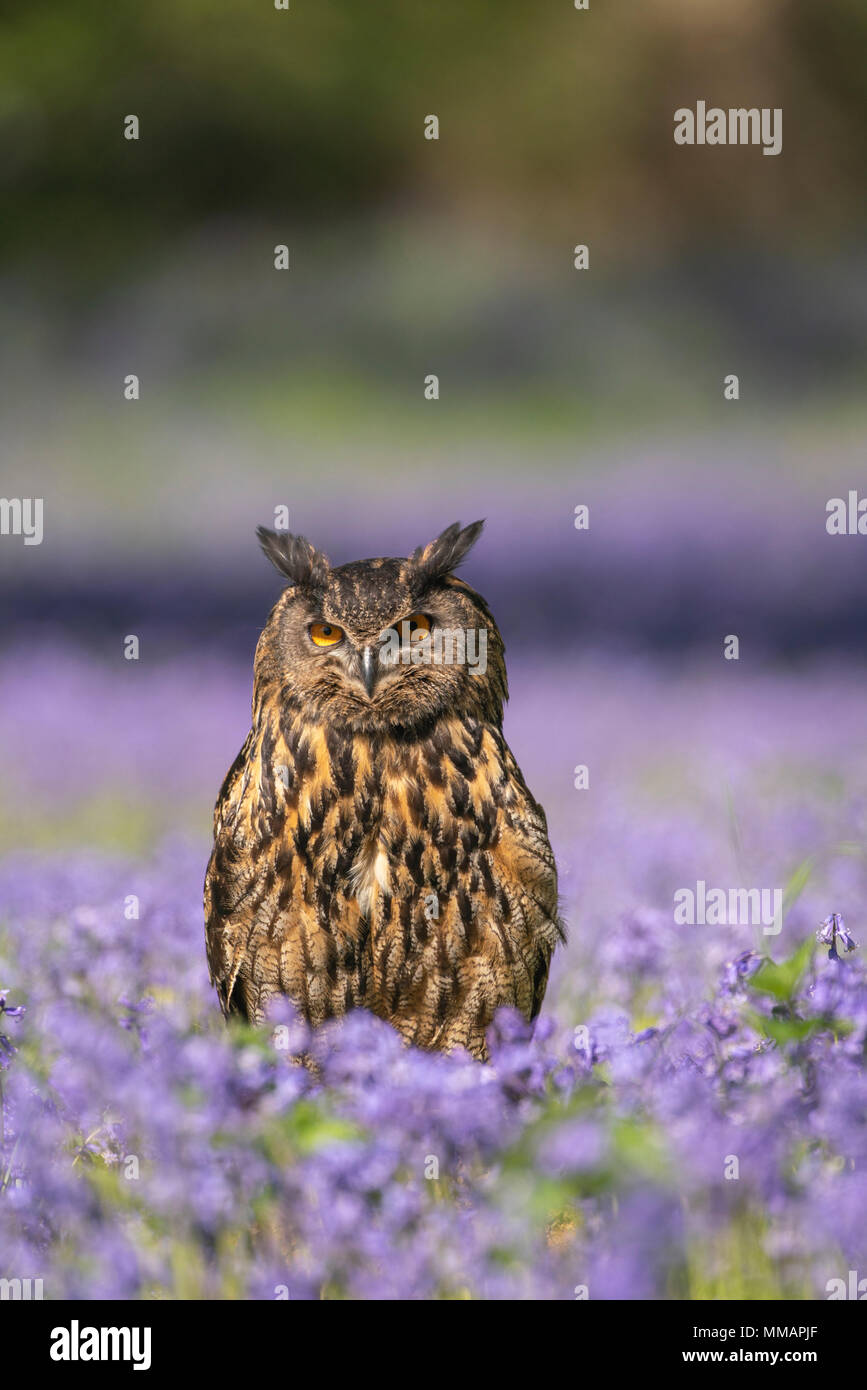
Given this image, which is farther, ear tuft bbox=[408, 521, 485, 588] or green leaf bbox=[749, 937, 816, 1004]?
ear tuft bbox=[408, 521, 485, 588]

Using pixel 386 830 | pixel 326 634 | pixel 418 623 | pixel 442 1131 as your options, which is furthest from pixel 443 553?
pixel 442 1131

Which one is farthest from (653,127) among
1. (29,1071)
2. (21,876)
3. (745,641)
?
(29,1071)

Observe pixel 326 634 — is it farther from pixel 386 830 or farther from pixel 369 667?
pixel 386 830

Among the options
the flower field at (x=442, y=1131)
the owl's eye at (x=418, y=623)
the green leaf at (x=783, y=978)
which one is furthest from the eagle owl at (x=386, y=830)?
the green leaf at (x=783, y=978)

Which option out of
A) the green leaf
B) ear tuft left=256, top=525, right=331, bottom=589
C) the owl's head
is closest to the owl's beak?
the owl's head

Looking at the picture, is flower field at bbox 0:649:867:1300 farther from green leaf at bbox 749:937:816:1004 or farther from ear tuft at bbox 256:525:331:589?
ear tuft at bbox 256:525:331:589

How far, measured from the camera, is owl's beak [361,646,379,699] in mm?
2625

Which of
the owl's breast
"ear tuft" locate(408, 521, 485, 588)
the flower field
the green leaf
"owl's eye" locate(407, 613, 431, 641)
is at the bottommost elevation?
the flower field

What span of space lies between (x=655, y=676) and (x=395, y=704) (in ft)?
17.8

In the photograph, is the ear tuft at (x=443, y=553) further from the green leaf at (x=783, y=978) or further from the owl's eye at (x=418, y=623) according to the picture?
the green leaf at (x=783, y=978)

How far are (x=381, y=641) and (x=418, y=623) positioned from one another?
11 centimetres

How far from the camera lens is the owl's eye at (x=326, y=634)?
2697 millimetres

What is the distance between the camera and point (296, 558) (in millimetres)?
2859

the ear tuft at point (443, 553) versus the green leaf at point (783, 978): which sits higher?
the ear tuft at point (443, 553)
